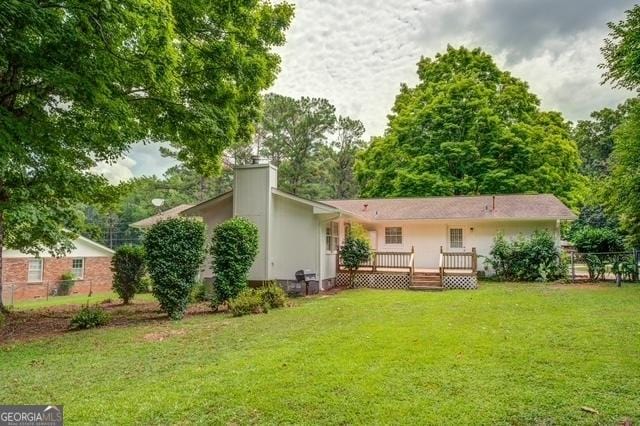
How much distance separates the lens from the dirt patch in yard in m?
8.88

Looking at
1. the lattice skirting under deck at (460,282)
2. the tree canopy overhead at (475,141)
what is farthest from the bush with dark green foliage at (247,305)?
the tree canopy overhead at (475,141)

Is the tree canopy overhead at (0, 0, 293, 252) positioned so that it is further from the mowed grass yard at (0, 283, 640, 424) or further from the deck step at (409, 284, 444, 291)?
the deck step at (409, 284, 444, 291)

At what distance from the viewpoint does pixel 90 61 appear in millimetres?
7555

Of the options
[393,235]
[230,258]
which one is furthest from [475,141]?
[230,258]

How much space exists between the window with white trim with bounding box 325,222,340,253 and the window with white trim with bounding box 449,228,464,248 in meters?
6.11

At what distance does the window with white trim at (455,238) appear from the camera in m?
19.5

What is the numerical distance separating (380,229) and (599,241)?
9997 millimetres

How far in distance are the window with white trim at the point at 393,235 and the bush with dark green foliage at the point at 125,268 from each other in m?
11.8

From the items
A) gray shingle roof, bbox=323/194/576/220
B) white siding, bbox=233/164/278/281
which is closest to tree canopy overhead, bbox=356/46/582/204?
gray shingle roof, bbox=323/194/576/220

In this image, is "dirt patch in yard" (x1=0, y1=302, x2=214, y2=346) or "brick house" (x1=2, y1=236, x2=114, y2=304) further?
"brick house" (x1=2, y1=236, x2=114, y2=304)

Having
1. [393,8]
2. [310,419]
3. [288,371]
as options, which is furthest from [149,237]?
[393,8]

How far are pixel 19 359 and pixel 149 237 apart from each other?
4088 millimetres

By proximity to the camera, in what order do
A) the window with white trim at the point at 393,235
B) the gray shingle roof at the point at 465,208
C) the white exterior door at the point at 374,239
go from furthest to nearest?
the white exterior door at the point at 374,239
the window with white trim at the point at 393,235
the gray shingle roof at the point at 465,208

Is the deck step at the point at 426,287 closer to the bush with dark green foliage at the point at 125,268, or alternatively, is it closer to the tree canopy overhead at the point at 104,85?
the tree canopy overhead at the point at 104,85
